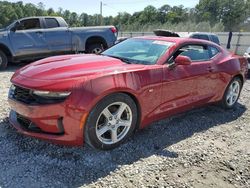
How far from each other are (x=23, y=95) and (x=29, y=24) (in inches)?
261

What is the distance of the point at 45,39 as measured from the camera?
9.24m

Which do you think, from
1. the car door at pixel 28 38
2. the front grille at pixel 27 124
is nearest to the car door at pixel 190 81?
the front grille at pixel 27 124

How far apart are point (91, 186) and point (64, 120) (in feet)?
2.63

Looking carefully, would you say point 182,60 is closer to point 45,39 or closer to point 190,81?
point 190,81

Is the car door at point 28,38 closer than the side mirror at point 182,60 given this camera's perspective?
No

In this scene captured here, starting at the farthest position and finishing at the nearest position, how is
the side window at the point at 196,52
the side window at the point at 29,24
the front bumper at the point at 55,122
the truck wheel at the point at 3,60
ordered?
the side window at the point at 29,24 < the truck wheel at the point at 3,60 < the side window at the point at 196,52 < the front bumper at the point at 55,122

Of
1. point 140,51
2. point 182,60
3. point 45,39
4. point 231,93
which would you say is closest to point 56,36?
point 45,39

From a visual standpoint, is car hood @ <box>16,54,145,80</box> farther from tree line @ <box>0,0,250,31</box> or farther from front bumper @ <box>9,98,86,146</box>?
tree line @ <box>0,0,250,31</box>

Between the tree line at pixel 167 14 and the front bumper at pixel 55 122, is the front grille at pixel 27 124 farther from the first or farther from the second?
the tree line at pixel 167 14

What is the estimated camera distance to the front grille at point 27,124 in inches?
131

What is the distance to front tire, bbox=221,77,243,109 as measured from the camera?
17.4ft

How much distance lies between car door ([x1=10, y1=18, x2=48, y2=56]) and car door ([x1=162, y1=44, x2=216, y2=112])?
239 inches

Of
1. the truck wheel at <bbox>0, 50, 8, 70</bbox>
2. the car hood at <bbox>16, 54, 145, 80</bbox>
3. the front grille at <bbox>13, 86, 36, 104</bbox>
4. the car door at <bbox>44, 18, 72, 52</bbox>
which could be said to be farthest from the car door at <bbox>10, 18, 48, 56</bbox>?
the front grille at <bbox>13, 86, 36, 104</bbox>

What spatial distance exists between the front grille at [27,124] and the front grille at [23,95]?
0.23 metres
